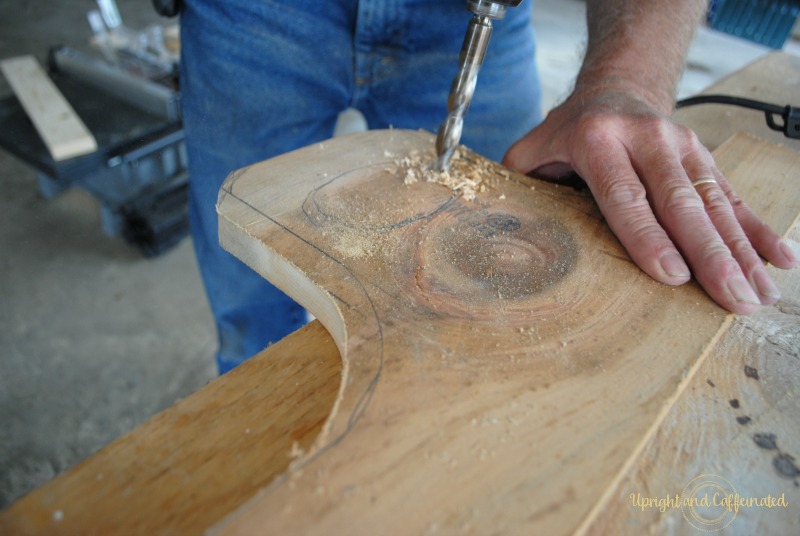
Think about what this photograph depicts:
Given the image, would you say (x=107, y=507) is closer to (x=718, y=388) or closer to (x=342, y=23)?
(x=718, y=388)

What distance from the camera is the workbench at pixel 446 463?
1.85 feet

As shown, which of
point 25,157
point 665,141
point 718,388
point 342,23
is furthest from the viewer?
Answer: point 25,157

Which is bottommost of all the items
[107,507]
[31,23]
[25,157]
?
[31,23]

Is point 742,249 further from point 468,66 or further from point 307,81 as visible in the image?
point 307,81

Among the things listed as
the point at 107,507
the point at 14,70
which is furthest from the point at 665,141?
the point at 14,70

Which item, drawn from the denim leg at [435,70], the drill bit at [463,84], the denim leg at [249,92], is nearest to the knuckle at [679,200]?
the drill bit at [463,84]

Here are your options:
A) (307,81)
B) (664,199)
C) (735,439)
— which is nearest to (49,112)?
(307,81)

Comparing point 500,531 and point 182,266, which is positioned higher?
point 500,531

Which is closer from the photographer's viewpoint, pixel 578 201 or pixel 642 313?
pixel 642 313

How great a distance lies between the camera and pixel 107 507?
0.59 m

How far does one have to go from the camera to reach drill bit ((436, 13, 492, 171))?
0.98 meters

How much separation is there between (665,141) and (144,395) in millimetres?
2088

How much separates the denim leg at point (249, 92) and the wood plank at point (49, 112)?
3.67 feet

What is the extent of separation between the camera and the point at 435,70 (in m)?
1.50
